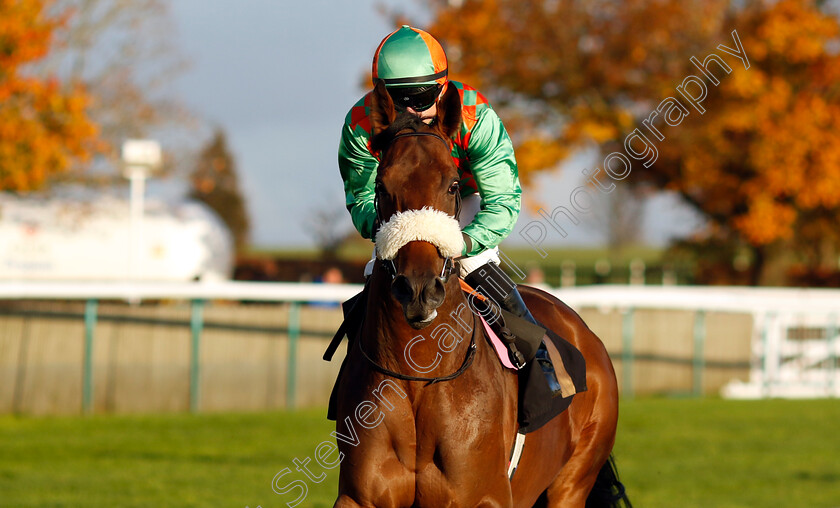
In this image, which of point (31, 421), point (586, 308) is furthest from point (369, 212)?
point (586, 308)

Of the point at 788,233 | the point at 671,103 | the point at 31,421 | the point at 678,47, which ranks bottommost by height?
the point at 31,421

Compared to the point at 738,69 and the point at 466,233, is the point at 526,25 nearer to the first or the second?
the point at 738,69

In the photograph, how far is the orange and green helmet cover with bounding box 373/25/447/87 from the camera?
12.1 feet

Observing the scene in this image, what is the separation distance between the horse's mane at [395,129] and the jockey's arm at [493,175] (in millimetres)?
370

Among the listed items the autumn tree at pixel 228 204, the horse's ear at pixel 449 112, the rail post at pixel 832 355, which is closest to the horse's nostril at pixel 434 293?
the horse's ear at pixel 449 112

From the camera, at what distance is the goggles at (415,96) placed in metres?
3.75

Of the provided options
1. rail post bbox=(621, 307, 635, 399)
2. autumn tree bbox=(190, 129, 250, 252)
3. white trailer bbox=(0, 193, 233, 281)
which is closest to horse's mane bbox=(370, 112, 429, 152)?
rail post bbox=(621, 307, 635, 399)

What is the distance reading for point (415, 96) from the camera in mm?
3789

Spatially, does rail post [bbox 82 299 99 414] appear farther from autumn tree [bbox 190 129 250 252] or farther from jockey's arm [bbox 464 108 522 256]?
autumn tree [bbox 190 129 250 252]

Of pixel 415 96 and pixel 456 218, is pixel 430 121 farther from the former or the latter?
pixel 456 218

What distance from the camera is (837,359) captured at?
1639 centimetres

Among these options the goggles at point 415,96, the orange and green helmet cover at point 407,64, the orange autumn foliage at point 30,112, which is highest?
the orange autumn foliage at point 30,112

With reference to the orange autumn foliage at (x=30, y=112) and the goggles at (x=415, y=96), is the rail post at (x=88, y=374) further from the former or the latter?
the goggles at (x=415, y=96)

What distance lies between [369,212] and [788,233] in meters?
23.0
